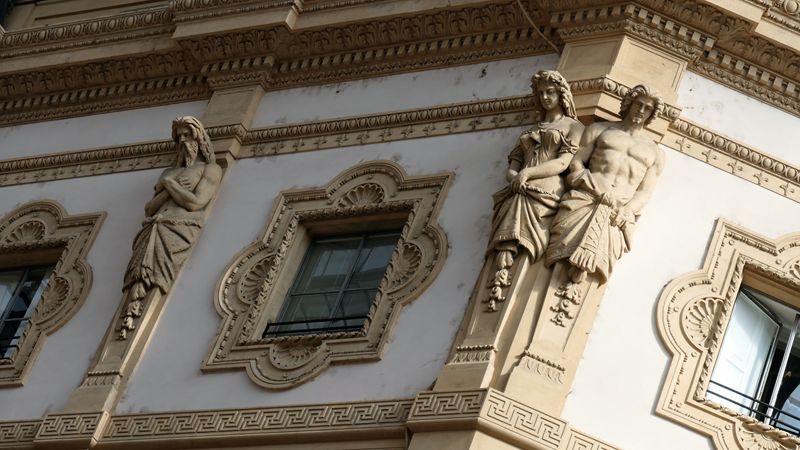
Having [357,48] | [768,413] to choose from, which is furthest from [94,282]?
[768,413]

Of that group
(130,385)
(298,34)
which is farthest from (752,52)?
(130,385)

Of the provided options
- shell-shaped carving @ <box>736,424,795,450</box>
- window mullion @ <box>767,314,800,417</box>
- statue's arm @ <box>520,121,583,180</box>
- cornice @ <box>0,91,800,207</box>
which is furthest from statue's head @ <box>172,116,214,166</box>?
shell-shaped carving @ <box>736,424,795,450</box>

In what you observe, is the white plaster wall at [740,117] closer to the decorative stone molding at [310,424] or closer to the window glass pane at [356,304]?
the window glass pane at [356,304]

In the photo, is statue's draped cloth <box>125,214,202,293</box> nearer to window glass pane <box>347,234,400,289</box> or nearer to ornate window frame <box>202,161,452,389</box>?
ornate window frame <box>202,161,452,389</box>

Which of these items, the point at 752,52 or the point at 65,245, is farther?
the point at 65,245

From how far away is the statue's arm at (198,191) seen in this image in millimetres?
19078

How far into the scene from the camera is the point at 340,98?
1959cm

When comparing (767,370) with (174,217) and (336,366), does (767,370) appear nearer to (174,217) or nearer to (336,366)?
(336,366)

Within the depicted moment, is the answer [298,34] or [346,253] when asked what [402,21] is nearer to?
[298,34]

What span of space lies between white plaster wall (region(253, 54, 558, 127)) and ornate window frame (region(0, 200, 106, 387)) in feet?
7.11

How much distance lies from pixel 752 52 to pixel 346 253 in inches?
162

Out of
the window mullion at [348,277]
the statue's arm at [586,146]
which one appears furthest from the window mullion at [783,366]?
the window mullion at [348,277]

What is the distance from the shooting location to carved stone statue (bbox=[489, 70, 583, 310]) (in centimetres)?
1666

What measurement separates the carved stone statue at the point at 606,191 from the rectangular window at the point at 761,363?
4.17 ft
